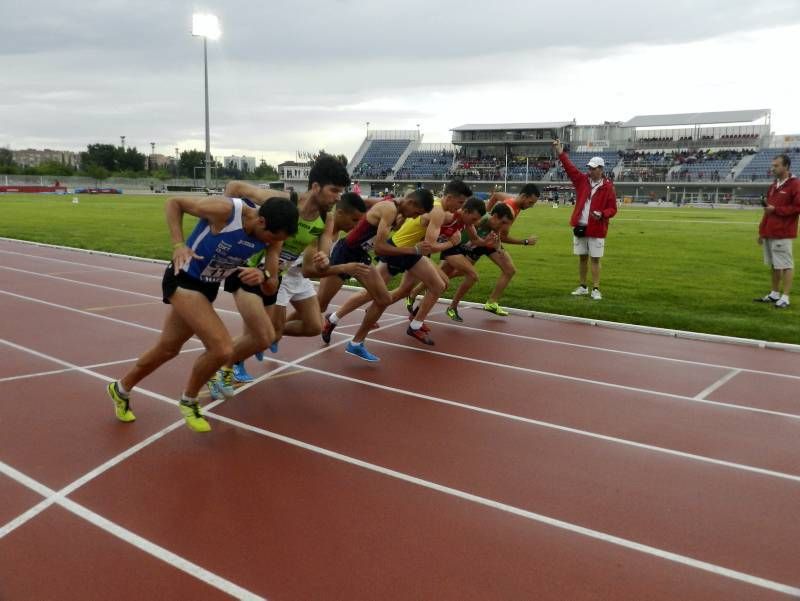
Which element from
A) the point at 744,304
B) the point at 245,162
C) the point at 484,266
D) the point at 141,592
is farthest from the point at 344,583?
the point at 245,162

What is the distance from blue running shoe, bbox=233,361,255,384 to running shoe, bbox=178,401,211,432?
46.4 inches

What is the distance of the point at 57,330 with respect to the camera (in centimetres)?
767

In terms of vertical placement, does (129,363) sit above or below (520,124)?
below

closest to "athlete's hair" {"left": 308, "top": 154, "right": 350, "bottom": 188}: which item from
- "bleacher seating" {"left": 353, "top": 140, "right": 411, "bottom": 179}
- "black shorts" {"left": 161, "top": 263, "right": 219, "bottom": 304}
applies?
"black shorts" {"left": 161, "top": 263, "right": 219, "bottom": 304}

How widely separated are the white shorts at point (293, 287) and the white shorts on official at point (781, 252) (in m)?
6.80

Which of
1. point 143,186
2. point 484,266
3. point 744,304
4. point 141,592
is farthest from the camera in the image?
point 143,186

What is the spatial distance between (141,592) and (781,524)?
3.18 meters

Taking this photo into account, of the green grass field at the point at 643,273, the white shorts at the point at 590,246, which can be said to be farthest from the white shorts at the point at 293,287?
the white shorts at the point at 590,246

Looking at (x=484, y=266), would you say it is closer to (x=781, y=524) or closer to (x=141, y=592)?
(x=781, y=524)

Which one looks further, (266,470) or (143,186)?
(143,186)

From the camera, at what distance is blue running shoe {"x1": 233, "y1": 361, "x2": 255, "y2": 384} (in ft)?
19.1

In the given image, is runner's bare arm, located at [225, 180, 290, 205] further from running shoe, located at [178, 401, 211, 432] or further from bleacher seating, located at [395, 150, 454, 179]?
bleacher seating, located at [395, 150, 454, 179]

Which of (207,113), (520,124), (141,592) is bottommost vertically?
(141,592)

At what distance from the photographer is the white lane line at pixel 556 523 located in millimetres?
3020
